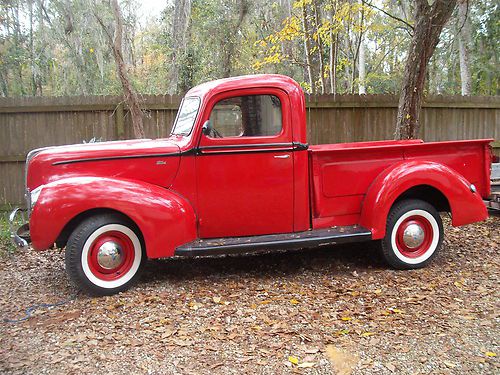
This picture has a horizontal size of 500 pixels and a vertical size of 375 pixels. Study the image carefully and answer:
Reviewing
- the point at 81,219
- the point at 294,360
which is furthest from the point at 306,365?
the point at 81,219

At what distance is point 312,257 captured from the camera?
542cm

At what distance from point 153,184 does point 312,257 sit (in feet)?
7.00

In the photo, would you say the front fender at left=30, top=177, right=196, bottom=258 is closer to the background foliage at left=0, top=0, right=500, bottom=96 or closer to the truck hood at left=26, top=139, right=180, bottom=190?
the truck hood at left=26, top=139, right=180, bottom=190

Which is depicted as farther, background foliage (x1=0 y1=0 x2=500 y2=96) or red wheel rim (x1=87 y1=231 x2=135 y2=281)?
background foliage (x1=0 y1=0 x2=500 y2=96)

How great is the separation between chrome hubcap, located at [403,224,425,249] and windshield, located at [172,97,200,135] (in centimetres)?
253

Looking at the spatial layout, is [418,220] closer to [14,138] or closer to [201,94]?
[201,94]

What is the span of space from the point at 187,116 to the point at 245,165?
0.90m

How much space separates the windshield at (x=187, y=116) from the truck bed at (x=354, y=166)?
4.17ft

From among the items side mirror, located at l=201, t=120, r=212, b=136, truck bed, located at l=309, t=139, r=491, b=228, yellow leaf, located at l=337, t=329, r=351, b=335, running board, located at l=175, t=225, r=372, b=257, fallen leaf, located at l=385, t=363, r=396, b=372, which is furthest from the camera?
truck bed, located at l=309, t=139, r=491, b=228

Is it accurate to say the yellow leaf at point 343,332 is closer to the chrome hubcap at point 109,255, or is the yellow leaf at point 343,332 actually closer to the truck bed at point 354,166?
the truck bed at point 354,166

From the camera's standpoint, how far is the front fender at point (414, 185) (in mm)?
4656

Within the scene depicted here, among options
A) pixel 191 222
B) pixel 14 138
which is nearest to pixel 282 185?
pixel 191 222

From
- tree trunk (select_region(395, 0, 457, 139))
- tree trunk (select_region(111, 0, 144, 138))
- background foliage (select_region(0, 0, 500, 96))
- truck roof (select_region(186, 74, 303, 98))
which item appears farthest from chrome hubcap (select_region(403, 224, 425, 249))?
background foliage (select_region(0, 0, 500, 96))

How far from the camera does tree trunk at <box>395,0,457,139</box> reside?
648cm
